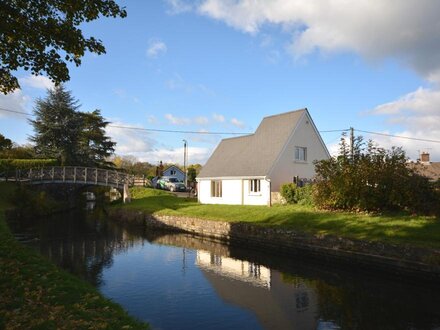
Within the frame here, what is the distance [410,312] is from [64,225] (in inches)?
1111

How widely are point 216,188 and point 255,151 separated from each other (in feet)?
17.0

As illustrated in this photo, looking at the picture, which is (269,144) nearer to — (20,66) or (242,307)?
(242,307)

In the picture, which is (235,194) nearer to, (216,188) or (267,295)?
(216,188)

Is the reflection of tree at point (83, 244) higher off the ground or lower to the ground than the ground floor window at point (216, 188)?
lower

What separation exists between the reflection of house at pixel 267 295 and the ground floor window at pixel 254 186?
44.9 ft

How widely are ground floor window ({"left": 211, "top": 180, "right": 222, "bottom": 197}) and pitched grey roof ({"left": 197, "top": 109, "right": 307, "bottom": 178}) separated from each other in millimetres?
686

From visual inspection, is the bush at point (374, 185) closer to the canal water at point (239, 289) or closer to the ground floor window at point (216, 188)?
the canal water at point (239, 289)

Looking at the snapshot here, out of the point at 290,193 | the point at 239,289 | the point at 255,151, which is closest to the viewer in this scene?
the point at 239,289

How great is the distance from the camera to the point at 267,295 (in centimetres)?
1362

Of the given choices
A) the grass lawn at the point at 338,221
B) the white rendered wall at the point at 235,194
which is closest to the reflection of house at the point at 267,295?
the grass lawn at the point at 338,221

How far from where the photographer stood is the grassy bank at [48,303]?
23.2 ft

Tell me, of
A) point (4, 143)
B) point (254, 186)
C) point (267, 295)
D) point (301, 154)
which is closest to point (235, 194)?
point (254, 186)

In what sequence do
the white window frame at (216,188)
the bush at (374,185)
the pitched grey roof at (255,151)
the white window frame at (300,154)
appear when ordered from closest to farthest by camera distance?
the bush at (374,185), the pitched grey roof at (255,151), the white window frame at (300,154), the white window frame at (216,188)

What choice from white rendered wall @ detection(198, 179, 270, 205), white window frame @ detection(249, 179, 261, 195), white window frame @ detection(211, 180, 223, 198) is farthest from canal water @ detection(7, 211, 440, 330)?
A: white window frame @ detection(211, 180, 223, 198)
